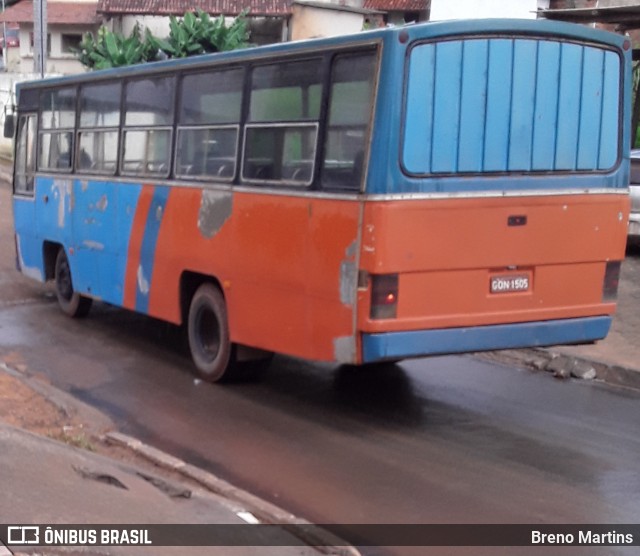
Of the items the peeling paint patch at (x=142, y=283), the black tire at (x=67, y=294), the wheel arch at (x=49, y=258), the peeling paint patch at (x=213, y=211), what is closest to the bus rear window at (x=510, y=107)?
the peeling paint patch at (x=213, y=211)

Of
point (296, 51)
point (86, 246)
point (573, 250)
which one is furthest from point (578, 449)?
point (86, 246)

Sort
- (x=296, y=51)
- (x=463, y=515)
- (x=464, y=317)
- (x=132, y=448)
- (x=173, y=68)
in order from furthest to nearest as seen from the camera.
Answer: (x=173, y=68) → (x=296, y=51) → (x=464, y=317) → (x=132, y=448) → (x=463, y=515)

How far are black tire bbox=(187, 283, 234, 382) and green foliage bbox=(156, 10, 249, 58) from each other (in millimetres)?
28044

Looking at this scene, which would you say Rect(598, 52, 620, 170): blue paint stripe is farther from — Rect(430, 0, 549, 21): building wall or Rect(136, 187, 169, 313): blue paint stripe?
Rect(430, 0, 549, 21): building wall

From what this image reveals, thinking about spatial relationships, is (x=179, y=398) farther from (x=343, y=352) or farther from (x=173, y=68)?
(x=173, y=68)

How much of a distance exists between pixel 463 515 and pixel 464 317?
2.13 meters

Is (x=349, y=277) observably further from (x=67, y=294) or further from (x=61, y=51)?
(x=61, y=51)

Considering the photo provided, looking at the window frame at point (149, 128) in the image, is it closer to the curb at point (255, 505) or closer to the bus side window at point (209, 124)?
the bus side window at point (209, 124)

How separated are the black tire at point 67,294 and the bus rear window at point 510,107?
6716 millimetres

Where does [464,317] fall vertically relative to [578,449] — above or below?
above

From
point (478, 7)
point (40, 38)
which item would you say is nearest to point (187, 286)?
point (40, 38)

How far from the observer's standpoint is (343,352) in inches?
320

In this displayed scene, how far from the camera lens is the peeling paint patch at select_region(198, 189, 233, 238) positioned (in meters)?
9.69

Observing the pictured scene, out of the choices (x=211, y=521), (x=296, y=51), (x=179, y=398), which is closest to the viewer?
(x=211, y=521)
